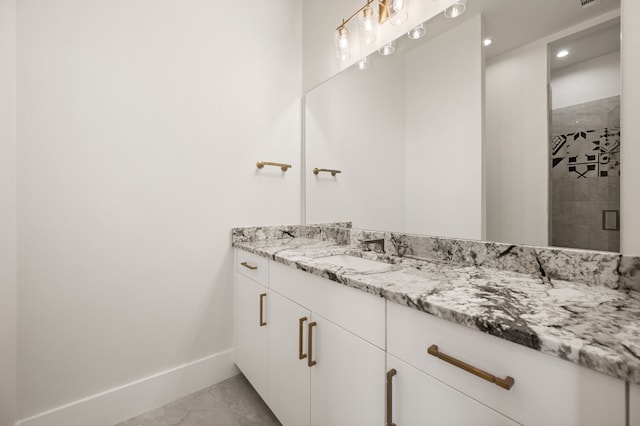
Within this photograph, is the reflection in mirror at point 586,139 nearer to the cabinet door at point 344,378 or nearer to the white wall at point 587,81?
the white wall at point 587,81

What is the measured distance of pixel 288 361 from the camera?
3.85 ft

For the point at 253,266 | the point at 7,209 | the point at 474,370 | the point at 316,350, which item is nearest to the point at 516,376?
the point at 474,370

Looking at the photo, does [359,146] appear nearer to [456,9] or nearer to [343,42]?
[343,42]

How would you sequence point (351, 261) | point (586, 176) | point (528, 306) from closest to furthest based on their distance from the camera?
point (528, 306)
point (586, 176)
point (351, 261)

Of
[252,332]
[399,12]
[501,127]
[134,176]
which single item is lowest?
[252,332]

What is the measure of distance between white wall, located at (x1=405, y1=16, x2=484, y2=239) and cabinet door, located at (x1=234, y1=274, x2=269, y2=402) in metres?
0.87

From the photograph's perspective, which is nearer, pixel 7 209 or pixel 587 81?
pixel 587 81

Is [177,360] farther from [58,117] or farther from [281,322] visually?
[58,117]

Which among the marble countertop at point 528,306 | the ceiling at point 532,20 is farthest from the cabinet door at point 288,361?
the ceiling at point 532,20

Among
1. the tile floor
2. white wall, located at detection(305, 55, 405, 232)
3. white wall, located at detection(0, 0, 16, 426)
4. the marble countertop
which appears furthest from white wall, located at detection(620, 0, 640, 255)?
white wall, located at detection(0, 0, 16, 426)

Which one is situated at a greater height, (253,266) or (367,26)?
(367,26)

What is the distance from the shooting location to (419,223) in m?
1.31

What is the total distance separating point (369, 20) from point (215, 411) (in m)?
2.23

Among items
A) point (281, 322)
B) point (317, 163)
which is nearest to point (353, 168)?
point (317, 163)
